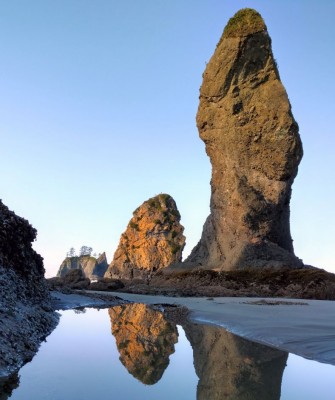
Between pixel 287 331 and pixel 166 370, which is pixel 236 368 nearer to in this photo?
pixel 166 370

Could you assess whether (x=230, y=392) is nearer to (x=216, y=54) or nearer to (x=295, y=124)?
(x=295, y=124)

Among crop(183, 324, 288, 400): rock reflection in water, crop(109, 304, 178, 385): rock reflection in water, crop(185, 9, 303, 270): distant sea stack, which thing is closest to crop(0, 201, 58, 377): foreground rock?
crop(109, 304, 178, 385): rock reflection in water

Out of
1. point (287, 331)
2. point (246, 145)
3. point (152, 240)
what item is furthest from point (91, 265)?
point (287, 331)

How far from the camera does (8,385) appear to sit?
314 centimetres

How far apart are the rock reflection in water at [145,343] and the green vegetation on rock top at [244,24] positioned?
32336 millimetres

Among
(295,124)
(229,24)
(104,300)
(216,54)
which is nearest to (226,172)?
(295,124)

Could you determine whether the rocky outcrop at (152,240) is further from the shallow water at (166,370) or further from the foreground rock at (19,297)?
the shallow water at (166,370)

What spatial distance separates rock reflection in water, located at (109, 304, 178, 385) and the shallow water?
10 mm

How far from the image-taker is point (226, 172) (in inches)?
1383

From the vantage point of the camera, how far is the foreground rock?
4137 mm

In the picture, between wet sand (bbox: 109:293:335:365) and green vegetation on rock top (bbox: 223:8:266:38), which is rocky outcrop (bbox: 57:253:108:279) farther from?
wet sand (bbox: 109:293:335:365)

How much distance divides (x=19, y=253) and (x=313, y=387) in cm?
618

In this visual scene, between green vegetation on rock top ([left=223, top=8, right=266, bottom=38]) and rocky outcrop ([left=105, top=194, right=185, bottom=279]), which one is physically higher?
green vegetation on rock top ([left=223, top=8, right=266, bottom=38])

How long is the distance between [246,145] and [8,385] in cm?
3281
